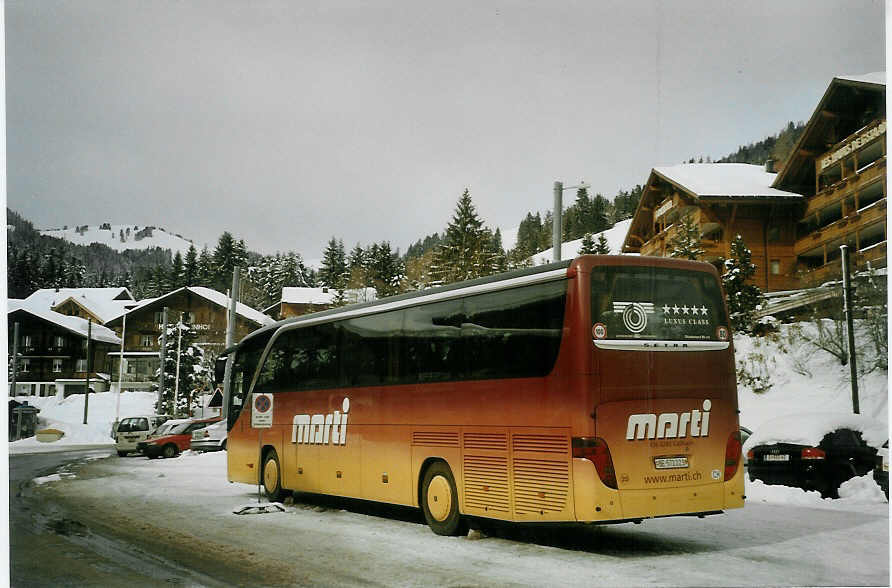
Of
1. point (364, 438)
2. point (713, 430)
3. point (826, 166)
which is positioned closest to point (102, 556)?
point (364, 438)

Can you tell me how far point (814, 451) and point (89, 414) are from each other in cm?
1037

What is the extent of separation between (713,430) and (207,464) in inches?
481

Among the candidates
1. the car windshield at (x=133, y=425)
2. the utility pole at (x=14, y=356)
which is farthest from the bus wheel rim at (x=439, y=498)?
the car windshield at (x=133, y=425)

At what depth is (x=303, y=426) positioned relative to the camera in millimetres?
11281

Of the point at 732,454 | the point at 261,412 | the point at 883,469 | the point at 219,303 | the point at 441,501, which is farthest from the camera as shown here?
the point at 219,303

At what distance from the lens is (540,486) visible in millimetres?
7414

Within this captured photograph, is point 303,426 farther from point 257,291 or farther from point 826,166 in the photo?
point 826,166

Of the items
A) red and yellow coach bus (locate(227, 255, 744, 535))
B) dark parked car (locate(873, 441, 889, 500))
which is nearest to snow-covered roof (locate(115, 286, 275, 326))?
red and yellow coach bus (locate(227, 255, 744, 535))

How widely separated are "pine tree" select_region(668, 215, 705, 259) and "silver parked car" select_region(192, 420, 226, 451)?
7.80 meters

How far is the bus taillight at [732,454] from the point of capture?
24.7 feet

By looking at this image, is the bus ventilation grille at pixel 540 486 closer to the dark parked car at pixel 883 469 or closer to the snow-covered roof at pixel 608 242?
the snow-covered roof at pixel 608 242

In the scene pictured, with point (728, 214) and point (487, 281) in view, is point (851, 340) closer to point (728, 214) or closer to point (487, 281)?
point (728, 214)

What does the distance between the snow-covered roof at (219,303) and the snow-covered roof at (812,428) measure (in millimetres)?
7106

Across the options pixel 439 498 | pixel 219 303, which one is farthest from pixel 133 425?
pixel 439 498
